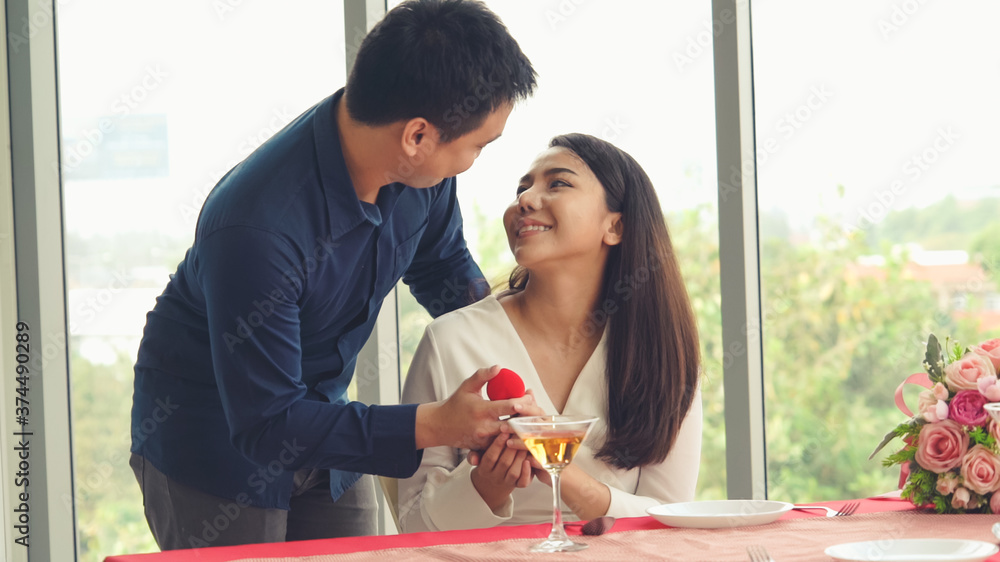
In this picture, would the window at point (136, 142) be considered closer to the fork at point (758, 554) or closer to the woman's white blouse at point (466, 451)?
the woman's white blouse at point (466, 451)

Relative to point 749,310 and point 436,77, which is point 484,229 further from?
point 436,77

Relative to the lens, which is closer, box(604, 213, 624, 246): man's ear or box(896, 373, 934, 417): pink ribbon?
box(896, 373, 934, 417): pink ribbon

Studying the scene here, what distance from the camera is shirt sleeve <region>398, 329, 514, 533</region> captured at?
5.50ft

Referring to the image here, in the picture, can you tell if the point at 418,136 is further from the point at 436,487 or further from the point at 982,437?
the point at 982,437

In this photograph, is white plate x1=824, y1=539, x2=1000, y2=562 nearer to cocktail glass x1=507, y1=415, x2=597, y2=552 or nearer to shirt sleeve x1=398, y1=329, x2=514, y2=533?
cocktail glass x1=507, y1=415, x2=597, y2=552

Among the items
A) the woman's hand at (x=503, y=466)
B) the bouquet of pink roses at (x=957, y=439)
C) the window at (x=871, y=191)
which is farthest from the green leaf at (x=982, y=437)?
the window at (x=871, y=191)

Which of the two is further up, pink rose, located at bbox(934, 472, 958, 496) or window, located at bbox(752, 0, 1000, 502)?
window, located at bbox(752, 0, 1000, 502)

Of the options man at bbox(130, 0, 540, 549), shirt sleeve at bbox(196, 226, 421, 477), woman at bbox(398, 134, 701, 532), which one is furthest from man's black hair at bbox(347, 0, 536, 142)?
woman at bbox(398, 134, 701, 532)

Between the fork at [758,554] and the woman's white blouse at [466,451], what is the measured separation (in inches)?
23.1

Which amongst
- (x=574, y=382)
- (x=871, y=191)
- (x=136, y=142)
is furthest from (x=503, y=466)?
(x=136, y=142)

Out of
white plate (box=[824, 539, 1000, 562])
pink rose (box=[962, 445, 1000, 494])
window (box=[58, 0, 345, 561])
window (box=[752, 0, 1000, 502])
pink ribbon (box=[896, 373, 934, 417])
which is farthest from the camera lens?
window (box=[58, 0, 345, 561])

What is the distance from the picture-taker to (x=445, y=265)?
2.16 meters

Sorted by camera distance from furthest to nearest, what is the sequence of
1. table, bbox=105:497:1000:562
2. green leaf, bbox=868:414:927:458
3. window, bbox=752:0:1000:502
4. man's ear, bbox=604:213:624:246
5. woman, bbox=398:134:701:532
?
1. window, bbox=752:0:1000:502
2. man's ear, bbox=604:213:624:246
3. woman, bbox=398:134:701:532
4. green leaf, bbox=868:414:927:458
5. table, bbox=105:497:1000:562

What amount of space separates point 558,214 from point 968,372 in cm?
87
